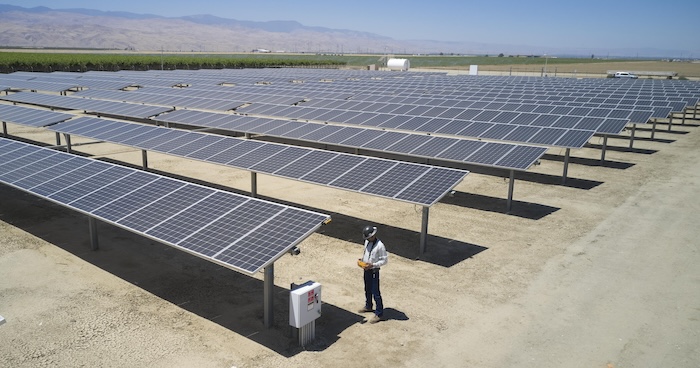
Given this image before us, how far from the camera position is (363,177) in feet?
47.9

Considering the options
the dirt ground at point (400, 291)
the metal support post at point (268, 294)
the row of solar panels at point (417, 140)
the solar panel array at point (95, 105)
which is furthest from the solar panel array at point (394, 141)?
the metal support post at point (268, 294)

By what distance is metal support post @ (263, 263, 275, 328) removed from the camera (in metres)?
9.53

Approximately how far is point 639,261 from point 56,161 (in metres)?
16.3

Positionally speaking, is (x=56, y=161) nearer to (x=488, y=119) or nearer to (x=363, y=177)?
(x=363, y=177)

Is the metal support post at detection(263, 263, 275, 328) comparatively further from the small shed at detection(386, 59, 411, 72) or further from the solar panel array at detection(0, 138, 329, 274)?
the small shed at detection(386, 59, 411, 72)

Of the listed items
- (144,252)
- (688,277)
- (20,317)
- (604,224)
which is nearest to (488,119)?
(604,224)

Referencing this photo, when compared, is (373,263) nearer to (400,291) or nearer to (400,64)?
(400,291)

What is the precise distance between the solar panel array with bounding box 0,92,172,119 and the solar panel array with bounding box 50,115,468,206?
7.24m

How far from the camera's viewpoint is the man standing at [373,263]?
9784 millimetres

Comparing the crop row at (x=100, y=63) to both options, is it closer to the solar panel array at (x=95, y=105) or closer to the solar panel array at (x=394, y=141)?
the solar panel array at (x=95, y=105)

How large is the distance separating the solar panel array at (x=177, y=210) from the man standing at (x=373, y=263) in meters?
1.01

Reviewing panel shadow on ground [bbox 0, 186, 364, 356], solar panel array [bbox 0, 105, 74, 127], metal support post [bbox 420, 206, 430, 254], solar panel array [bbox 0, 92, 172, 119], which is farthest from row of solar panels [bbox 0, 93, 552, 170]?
panel shadow on ground [bbox 0, 186, 364, 356]

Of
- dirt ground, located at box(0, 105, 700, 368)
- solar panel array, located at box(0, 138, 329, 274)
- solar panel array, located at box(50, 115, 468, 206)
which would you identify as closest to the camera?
dirt ground, located at box(0, 105, 700, 368)

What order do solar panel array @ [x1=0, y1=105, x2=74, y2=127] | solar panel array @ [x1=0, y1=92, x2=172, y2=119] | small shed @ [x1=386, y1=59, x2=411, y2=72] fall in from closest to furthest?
solar panel array @ [x1=0, y1=105, x2=74, y2=127], solar panel array @ [x1=0, y1=92, x2=172, y2=119], small shed @ [x1=386, y1=59, x2=411, y2=72]
